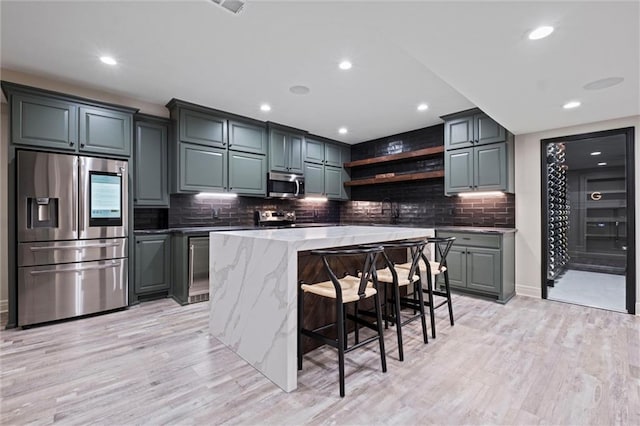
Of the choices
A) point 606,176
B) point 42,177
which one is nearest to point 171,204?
point 42,177

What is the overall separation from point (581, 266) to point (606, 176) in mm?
1700

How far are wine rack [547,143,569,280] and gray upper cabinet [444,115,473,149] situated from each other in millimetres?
1024

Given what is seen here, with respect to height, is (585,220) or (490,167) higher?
(490,167)

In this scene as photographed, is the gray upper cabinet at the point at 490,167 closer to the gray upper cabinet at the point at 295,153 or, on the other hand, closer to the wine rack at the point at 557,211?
the wine rack at the point at 557,211

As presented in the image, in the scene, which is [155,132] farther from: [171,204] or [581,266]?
[581,266]

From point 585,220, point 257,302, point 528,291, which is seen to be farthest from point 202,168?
point 585,220

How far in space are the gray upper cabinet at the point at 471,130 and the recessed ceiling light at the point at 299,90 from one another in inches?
85.1

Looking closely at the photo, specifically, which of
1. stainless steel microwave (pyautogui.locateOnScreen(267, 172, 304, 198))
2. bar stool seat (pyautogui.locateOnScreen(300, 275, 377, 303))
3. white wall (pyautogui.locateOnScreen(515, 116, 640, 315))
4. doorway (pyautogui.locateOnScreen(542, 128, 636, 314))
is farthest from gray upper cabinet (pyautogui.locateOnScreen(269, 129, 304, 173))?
doorway (pyautogui.locateOnScreen(542, 128, 636, 314))

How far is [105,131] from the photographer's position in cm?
351

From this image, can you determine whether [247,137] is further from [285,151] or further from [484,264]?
[484,264]

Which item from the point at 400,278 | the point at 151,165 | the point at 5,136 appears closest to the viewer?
the point at 400,278

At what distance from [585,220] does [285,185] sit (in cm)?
523

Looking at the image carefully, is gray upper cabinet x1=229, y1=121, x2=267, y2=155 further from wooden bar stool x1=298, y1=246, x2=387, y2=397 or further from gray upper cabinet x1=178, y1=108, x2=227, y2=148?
wooden bar stool x1=298, y1=246, x2=387, y2=397

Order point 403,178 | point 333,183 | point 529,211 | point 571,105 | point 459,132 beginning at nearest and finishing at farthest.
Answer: point 571,105 → point 529,211 → point 459,132 → point 403,178 → point 333,183
